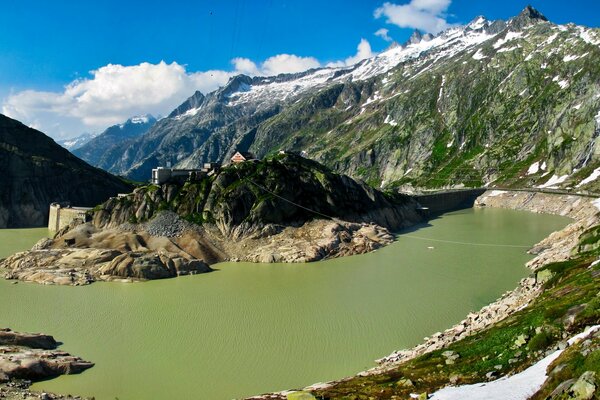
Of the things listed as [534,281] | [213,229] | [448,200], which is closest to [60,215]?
[213,229]

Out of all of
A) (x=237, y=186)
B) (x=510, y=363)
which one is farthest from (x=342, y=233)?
(x=510, y=363)

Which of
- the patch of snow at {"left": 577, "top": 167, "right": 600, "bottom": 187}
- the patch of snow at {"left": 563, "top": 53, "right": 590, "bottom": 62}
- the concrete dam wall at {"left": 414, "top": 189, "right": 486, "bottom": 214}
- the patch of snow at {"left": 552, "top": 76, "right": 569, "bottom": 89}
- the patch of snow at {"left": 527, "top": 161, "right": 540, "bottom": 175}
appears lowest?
the concrete dam wall at {"left": 414, "top": 189, "right": 486, "bottom": 214}

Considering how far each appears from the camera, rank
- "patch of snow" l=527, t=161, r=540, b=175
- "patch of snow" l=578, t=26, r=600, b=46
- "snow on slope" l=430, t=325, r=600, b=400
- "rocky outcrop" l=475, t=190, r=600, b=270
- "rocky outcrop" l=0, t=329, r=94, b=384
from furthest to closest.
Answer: "patch of snow" l=578, t=26, r=600, b=46
"patch of snow" l=527, t=161, r=540, b=175
"rocky outcrop" l=475, t=190, r=600, b=270
"rocky outcrop" l=0, t=329, r=94, b=384
"snow on slope" l=430, t=325, r=600, b=400

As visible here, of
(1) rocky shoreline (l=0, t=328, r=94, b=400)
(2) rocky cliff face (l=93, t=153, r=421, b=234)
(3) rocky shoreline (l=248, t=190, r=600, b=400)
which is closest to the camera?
(1) rocky shoreline (l=0, t=328, r=94, b=400)

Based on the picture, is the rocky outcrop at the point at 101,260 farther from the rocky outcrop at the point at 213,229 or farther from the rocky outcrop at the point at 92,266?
the rocky outcrop at the point at 213,229

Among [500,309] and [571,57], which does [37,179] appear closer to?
[500,309]

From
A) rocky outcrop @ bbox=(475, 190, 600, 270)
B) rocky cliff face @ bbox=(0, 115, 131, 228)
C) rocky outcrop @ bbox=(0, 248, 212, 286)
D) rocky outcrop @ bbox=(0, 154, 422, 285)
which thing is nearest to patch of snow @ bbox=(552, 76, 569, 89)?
rocky outcrop @ bbox=(475, 190, 600, 270)

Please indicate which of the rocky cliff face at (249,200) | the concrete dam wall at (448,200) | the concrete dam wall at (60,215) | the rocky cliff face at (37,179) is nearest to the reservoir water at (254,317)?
the rocky cliff face at (249,200)

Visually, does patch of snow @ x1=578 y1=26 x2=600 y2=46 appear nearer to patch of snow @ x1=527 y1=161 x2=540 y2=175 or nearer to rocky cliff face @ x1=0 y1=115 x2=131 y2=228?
patch of snow @ x1=527 y1=161 x2=540 y2=175
